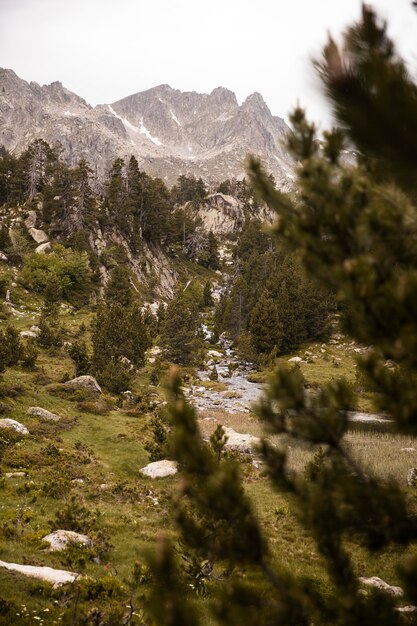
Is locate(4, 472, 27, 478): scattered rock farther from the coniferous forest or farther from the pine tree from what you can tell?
the pine tree

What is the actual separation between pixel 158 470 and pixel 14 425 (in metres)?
7.54

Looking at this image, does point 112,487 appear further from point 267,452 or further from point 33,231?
point 33,231

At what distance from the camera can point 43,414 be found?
23266mm

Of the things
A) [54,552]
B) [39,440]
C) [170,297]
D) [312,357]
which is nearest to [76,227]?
[170,297]

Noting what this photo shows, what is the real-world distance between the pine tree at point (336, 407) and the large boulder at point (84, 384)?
27.5 meters

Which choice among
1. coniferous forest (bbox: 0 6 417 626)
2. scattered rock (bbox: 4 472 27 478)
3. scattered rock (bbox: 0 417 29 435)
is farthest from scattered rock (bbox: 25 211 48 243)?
scattered rock (bbox: 4 472 27 478)

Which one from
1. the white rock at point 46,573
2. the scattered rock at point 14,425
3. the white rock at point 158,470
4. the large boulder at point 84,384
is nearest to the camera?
the white rock at point 46,573

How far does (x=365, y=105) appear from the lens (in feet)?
15.2

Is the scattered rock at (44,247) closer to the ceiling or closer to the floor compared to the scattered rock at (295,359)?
closer to the ceiling

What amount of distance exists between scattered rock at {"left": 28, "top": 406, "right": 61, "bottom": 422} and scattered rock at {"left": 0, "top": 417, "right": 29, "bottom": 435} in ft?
8.05

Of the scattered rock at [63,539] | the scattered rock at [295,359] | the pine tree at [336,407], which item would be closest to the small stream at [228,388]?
the scattered rock at [295,359]

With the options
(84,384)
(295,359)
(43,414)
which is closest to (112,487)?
(43,414)

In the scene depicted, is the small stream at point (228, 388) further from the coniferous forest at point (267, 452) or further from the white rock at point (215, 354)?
the coniferous forest at point (267, 452)

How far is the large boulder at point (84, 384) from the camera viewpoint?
29.7 meters
